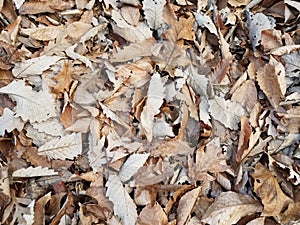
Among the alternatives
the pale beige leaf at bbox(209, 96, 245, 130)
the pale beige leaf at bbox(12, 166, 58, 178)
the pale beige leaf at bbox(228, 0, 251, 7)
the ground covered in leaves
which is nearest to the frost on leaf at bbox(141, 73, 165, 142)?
the ground covered in leaves

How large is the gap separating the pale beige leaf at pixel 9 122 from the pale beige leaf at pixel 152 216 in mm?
355

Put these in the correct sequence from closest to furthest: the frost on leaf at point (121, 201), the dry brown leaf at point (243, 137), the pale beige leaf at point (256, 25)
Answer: the frost on leaf at point (121, 201)
the dry brown leaf at point (243, 137)
the pale beige leaf at point (256, 25)

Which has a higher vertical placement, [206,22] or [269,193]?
[206,22]

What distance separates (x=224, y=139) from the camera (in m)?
1.25

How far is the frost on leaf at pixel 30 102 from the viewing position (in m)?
1.15

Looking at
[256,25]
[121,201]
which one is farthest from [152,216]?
[256,25]

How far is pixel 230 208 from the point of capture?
1193 mm

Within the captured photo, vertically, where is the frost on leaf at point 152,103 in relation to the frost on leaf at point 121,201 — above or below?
above

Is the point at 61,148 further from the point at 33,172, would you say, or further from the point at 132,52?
the point at 132,52

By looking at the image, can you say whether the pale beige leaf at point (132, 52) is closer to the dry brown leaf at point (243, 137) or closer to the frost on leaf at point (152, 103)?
the frost on leaf at point (152, 103)

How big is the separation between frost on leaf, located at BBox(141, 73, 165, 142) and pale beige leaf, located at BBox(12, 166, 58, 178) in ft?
0.82

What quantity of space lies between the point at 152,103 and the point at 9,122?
13.7 inches

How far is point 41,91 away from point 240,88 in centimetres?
52

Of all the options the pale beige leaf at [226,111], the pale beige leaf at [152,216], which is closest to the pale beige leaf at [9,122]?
the pale beige leaf at [152,216]
